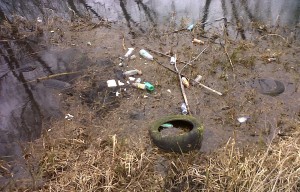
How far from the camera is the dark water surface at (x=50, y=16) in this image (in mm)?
4805

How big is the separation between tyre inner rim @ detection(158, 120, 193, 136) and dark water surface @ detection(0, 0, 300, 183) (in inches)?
64.2

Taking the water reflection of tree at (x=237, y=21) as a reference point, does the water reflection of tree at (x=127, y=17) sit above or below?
above

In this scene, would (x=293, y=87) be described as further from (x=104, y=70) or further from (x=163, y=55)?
(x=104, y=70)

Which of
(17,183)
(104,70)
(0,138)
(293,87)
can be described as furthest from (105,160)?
(293,87)

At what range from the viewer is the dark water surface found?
480 centimetres

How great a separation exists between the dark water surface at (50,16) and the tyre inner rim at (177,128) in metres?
1.63

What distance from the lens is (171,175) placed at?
376 cm

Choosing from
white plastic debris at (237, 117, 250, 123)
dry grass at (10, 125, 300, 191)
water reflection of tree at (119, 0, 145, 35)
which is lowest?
white plastic debris at (237, 117, 250, 123)

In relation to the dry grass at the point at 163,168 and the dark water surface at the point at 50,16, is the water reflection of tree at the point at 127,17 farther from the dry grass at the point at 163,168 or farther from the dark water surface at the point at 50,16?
the dry grass at the point at 163,168

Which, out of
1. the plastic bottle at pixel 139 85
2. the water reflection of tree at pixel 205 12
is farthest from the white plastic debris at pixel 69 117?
the water reflection of tree at pixel 205 12

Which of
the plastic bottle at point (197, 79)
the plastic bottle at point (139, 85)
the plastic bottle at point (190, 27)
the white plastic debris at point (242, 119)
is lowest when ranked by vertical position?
the white plastic debris at point (242, 119)

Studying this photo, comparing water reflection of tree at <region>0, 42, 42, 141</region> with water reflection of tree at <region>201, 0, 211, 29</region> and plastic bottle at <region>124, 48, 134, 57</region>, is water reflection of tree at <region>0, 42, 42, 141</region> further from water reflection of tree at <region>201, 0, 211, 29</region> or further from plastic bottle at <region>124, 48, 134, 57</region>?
water reflection of tree at <region>201, 0, 211, 29</region>

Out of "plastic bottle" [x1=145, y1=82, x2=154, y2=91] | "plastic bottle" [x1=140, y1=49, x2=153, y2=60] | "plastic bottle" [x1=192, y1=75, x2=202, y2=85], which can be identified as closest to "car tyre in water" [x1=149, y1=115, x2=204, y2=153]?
"plastic bottle" [x1=145, y1=82, x2=154, y2=91]

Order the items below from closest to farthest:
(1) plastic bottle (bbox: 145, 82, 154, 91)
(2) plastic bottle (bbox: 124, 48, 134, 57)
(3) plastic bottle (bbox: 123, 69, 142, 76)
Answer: (1) plastic bottle (bbox: 145, 82, 154, 91), (3) plastic bottle (bbox: 123, 69, 142, 76), (2) plastic bottle (bbox: 124, 48, 134, 57)
